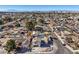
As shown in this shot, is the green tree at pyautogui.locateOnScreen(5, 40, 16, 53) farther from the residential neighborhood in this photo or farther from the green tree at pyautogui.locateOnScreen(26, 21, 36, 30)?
the green tree at pyautogui.locateOnScreen(26, 21, 36, 30)

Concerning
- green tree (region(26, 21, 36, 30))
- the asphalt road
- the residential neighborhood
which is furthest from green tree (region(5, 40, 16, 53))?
the asphalt road

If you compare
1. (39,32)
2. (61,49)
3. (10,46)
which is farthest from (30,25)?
(61,49)

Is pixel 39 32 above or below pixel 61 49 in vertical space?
above

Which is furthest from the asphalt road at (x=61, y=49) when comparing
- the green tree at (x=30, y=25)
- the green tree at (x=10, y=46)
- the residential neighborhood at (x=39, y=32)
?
the green tree at (x=10, y=46)

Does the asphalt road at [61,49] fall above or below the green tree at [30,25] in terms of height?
below

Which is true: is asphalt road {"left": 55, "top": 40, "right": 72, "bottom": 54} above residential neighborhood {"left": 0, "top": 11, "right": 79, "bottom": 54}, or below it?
below

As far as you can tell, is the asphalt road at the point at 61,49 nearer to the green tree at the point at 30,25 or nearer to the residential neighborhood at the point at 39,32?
the residential neighborhood at the point at 39,32

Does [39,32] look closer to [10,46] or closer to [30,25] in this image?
[30,25]

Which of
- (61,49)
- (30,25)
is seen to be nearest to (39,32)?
(30,25)

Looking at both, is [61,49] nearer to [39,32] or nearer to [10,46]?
[39,32]

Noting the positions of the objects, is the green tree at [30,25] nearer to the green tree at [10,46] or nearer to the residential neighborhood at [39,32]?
the residential neighborhood at [39,32]

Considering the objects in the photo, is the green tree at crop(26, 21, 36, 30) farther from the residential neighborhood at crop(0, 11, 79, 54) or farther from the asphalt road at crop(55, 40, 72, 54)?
the asphalt road at crop(55, 40, 72, 54)

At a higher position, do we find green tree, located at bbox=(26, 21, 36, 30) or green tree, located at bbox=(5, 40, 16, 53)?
green tree, located at bbox=(26, 21, 36, 30)

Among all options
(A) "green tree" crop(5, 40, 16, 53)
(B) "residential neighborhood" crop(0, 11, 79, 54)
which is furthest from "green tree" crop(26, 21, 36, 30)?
(A) "green tree" crop(5, 40, 16, 53)
